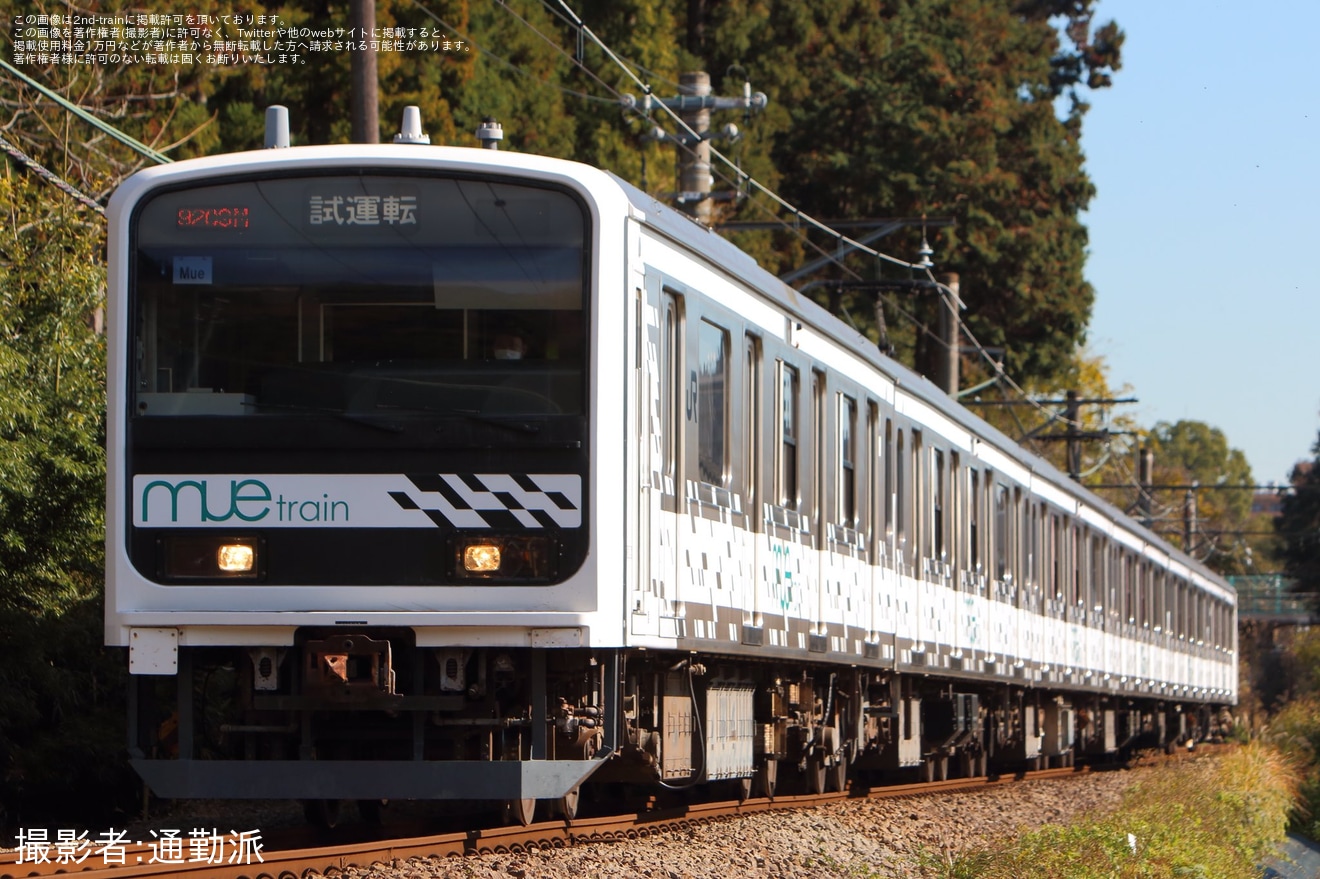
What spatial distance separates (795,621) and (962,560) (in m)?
5.53

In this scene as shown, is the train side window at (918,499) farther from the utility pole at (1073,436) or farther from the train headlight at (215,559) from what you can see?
the utility pole at (1073,436)

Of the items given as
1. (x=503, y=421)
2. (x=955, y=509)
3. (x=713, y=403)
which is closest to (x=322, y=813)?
(x=503, y=421)

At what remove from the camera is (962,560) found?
1675 cm

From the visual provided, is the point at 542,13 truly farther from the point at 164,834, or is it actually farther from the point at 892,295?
the point at 164,834

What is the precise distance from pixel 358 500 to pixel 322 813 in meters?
1.71

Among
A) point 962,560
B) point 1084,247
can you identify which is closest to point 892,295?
point 1084,247

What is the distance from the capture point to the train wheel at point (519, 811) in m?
9.57

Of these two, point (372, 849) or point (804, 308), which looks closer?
point (372, 849)

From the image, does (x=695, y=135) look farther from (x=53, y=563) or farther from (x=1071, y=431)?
(x=1071, y=431)

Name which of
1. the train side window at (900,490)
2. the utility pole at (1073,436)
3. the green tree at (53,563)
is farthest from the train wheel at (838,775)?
the utility pole at (1073,436)

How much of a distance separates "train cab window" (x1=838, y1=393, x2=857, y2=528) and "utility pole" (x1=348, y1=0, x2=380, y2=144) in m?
3.68

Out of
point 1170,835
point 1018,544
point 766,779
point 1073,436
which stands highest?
point 1073,436

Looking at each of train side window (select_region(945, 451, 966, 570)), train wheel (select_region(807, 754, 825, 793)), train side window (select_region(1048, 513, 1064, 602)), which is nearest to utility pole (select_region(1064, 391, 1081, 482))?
train side window (select_region(1048, 513, 1064, 602))

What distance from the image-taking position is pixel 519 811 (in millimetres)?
9602
